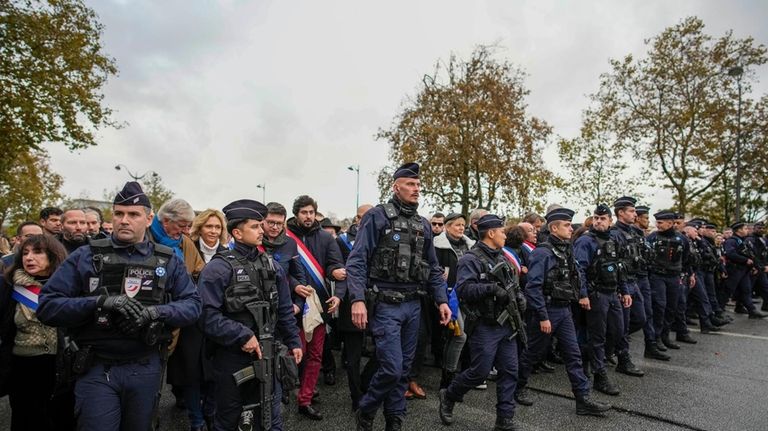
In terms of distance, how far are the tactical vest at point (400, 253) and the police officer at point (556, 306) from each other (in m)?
1.39

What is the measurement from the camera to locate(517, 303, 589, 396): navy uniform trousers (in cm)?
439

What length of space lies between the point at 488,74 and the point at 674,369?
15989 mm

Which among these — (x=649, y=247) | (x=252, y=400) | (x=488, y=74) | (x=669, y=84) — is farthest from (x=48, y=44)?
(x=669, y=84)

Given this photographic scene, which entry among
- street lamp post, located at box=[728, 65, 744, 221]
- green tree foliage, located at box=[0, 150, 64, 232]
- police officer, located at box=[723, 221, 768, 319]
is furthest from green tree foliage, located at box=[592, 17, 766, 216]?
green tree foliage, located at box=[0, 150, 64, 232]

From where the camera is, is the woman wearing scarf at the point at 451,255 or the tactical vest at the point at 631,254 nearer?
the woman wearing scarf at the point at 451,255

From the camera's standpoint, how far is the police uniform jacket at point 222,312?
110 inches

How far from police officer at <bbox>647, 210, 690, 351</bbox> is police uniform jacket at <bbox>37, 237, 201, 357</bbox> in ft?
22.3

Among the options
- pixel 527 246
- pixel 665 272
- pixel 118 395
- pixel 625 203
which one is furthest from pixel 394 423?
pixel 665 272

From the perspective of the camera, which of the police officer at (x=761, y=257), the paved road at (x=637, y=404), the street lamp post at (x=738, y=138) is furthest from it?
the street lamp post at (x=738, y=138)

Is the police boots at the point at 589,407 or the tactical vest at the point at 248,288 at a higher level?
the tactical vest at the point at 248,288

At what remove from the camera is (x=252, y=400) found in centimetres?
286

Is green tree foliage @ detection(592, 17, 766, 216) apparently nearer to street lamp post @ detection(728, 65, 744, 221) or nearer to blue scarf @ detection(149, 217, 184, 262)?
street lamp post @ detection(728, 65, 744, 221)

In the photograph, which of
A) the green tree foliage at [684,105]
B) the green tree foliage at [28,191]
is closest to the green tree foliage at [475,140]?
the green tree foliage at [684,105]

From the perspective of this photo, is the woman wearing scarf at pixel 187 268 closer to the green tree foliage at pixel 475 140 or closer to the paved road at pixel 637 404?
the paved road at pixel 637 404
